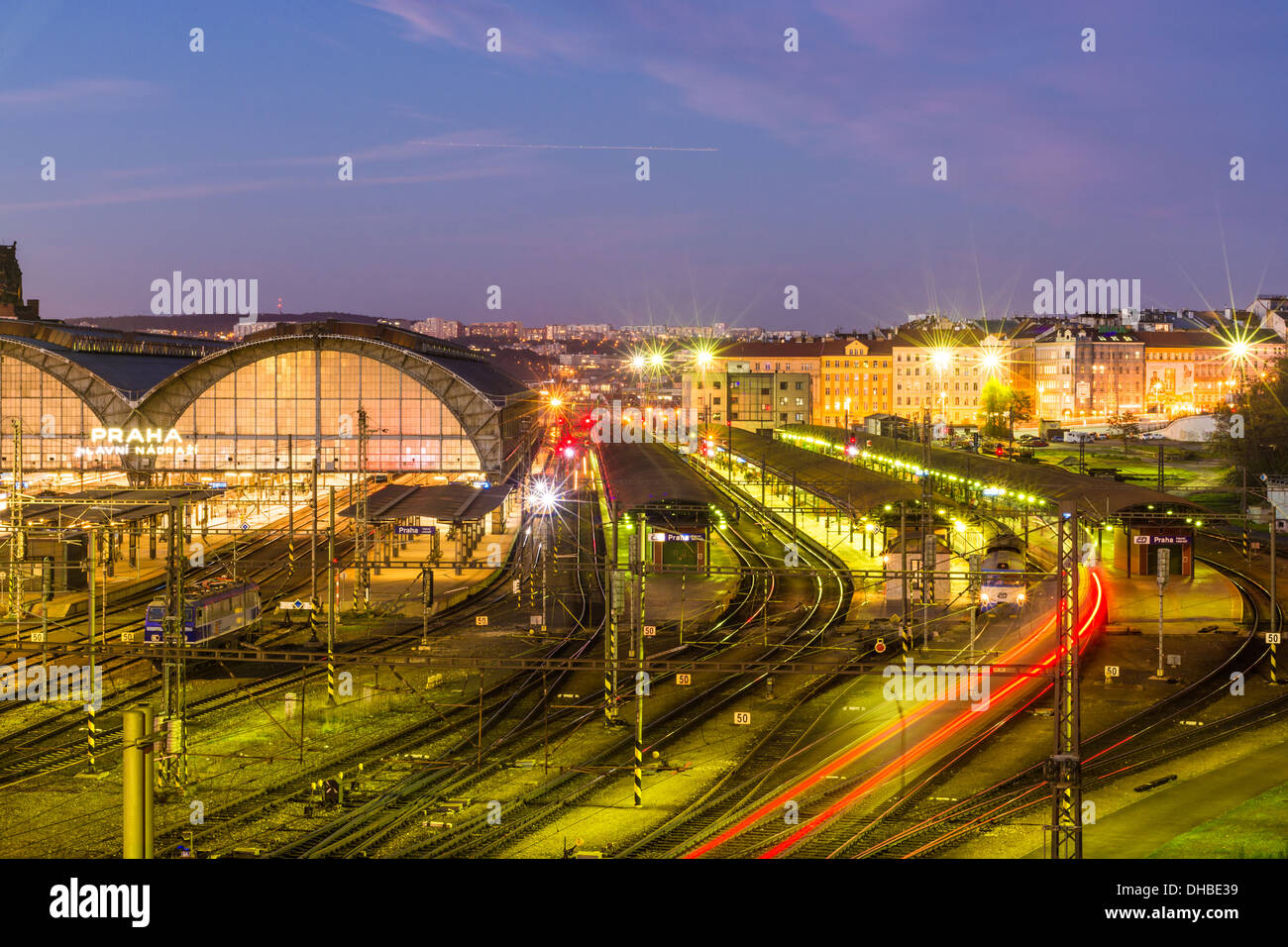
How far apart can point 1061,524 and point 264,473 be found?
4696 cm

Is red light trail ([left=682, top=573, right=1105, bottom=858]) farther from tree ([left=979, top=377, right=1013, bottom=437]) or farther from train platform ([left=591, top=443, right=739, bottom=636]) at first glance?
tree ([left=979, top=377, right=1013, bottom=437])

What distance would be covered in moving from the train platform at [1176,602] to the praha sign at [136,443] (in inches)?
1659

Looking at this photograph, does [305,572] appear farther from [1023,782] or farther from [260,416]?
[1023,782]

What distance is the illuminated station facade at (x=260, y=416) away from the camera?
58000 mm

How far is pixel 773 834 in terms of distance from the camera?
1650 cm

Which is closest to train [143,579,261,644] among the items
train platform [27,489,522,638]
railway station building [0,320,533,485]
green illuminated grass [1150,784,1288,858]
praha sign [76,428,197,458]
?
train platform [27,489,522,638]

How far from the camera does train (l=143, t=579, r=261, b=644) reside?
26250 mm

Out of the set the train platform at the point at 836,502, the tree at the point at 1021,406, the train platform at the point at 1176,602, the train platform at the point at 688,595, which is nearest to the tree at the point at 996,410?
the tree at the point at 1021,406

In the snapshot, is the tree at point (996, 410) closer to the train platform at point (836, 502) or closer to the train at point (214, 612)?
the train platform at point (836, 502)
